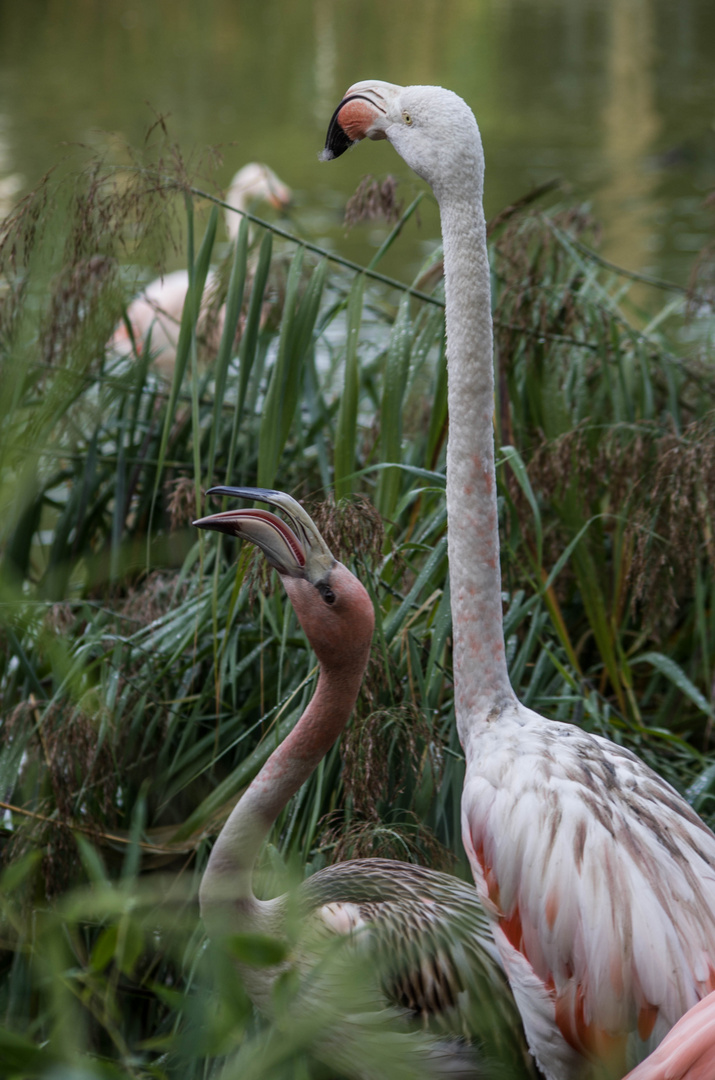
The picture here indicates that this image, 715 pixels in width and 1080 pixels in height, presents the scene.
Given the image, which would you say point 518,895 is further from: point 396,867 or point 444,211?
point 444,211

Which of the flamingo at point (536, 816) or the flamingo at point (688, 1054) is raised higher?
the flamingo at point (536, 816)

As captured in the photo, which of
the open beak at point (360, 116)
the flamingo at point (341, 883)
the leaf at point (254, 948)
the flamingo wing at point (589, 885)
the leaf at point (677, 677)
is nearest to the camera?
the leaf at point (254, 948)

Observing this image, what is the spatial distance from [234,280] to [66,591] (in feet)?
2.91

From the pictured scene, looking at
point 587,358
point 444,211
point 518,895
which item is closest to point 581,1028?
point 518,895

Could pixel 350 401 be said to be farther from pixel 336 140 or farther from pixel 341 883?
pixel 341 883

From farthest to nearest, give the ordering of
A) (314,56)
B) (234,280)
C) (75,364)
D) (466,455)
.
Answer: (314,56) → (234,280) → (466,455) → (75,364)

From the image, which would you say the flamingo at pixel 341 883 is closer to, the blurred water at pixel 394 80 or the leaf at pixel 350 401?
the leaf at pixel 350 401

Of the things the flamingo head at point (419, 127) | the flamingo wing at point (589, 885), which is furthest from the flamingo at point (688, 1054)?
the flamingo head at point (419, 127)

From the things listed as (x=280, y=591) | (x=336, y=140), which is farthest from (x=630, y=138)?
(x=336, y=140)

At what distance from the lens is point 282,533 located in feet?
5.14

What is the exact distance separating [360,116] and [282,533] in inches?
26.7

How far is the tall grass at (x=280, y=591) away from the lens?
194 cm

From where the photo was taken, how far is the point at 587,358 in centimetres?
290

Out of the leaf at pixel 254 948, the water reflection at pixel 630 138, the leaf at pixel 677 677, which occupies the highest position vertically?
the water reflection at pixel 630 138
